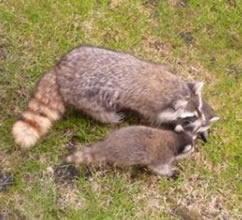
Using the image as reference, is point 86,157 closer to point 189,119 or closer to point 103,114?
point 103,114

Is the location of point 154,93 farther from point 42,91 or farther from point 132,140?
point 42,91

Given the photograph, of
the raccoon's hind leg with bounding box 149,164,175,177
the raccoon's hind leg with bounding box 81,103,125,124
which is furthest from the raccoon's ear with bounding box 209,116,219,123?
the raccoon's hind leg with bounding box 81,103,125,124

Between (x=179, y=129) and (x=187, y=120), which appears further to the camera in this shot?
(x=187, y=120)

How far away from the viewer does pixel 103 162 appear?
4.45m

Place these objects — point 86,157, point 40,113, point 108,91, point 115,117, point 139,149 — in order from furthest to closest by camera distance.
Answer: point 115,117 → point 108,91 → point 40,113 → point 86,157 → point 139,149

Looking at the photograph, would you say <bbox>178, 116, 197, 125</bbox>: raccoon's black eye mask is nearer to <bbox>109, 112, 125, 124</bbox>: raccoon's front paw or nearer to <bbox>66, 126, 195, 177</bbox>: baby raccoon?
<bbox>66, 126, 195, 177</bbox>: baby raccoon

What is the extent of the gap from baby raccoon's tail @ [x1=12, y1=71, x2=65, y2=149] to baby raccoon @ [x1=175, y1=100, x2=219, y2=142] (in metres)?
0.95

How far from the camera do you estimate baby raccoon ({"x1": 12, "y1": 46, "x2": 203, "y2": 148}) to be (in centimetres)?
460

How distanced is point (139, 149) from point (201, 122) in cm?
62

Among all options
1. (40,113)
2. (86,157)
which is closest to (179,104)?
(86,157)

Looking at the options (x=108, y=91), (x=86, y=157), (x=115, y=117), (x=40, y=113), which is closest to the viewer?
(x=86, y=157)

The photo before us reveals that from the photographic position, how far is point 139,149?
429cm

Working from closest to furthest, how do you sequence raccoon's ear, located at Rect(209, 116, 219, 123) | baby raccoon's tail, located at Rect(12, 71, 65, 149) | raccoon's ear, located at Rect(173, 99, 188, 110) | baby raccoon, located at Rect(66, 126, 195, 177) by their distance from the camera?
baby raccoon, located at Rect(66, 126, 195, 177)
baby raccoon's tail, located at Rect(12, 71, 65, 149)
raccoon's ear, located at Rect(173, 99, 188, 110)
raccoon's ear, located at Rect(209, 116, 219, 123)

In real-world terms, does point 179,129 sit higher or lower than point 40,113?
lower
